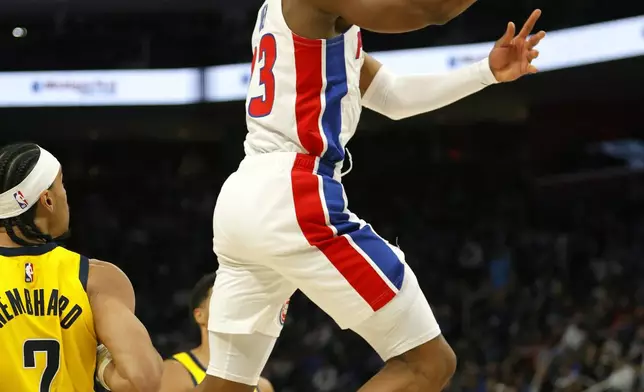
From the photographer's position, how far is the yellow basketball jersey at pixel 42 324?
2.53 m

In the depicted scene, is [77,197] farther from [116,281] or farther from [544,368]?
[116,281]

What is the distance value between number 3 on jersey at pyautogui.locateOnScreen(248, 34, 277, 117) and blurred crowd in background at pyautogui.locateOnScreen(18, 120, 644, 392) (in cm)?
596

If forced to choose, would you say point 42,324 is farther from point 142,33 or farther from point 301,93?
point 142,33

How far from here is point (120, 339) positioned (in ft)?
8.33

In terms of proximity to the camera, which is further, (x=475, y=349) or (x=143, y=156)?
(x=143, y=156)

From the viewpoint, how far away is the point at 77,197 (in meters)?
14.1

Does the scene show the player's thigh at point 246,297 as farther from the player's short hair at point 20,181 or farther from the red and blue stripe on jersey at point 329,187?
the player's short hair at point 20,181

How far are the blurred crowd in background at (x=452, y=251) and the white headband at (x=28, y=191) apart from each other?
6198 mm

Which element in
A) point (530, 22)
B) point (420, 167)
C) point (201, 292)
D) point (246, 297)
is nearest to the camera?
point (246, 297)

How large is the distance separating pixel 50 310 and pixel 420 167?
1175 cm

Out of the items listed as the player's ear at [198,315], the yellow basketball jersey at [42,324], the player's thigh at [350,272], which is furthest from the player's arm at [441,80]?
the player's ear at [198,315]

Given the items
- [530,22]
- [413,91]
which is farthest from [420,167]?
[530,22]

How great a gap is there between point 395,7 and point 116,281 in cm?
106

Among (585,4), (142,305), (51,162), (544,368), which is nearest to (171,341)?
(142,305)
